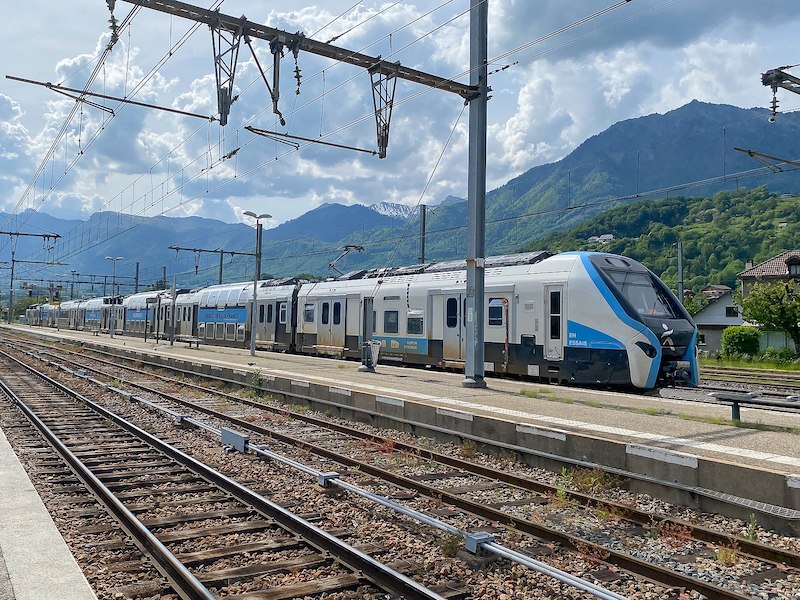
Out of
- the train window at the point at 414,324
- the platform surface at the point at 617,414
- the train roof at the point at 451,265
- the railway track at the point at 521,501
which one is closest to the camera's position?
the railway track at the point at 521,501

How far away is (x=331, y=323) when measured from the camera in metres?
26.1

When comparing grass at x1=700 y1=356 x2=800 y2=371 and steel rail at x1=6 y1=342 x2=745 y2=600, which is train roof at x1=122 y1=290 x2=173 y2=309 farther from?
steel rail at x1=6 y1=342 x2=745 y2=600

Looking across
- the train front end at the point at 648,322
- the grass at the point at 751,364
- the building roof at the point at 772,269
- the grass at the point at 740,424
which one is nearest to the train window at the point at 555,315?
the train front end at the point at 648,322

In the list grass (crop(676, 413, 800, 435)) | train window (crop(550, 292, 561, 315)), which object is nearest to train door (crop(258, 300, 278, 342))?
train window (crop(550, 292, 561, 315))

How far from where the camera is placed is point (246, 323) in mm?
34188

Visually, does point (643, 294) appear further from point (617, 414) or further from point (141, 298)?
point (141, 298)

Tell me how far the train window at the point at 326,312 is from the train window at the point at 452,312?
785 centimetres

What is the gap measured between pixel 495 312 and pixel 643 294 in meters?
3.78

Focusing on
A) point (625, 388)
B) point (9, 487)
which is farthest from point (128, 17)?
point (625, 388)

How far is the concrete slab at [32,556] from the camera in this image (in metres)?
4.80

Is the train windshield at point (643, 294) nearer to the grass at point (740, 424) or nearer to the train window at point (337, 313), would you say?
the grass at point (740, 424)

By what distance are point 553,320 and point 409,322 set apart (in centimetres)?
626

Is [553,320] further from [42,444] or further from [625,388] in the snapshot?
[42,444]

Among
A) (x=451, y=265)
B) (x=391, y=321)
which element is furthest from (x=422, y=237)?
(x=451, y=265)
